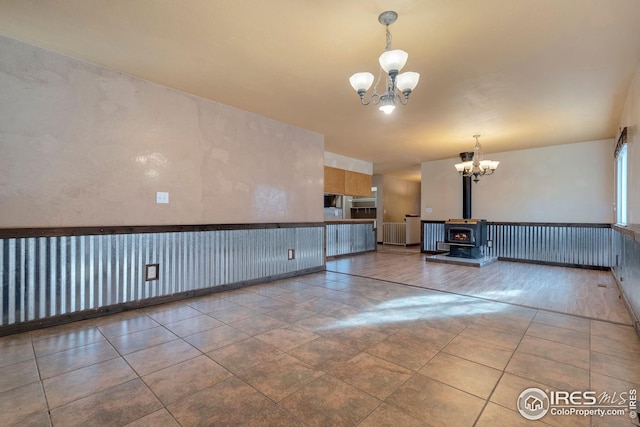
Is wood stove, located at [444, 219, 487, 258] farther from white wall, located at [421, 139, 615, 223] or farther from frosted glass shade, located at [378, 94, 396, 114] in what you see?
frosted glass shade, located at [378, 94, 396, 114]

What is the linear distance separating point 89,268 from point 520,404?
12.7 ft

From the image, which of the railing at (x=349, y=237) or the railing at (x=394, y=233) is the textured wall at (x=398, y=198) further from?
the railing at (x=349, y=237)

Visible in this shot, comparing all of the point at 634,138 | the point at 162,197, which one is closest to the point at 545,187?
the point at 634,138

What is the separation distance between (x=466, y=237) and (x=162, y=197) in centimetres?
622

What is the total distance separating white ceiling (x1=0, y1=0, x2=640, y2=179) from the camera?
2.32 m

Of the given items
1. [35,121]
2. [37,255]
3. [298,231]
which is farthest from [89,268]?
[298,231]

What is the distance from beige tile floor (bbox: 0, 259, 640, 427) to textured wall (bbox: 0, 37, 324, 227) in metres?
1.25

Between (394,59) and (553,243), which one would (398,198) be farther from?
(394,59)

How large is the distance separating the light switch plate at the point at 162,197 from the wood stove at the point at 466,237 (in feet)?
19.9

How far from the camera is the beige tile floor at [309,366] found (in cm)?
165

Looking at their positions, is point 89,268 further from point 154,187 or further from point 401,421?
point 401,421

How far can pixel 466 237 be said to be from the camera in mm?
6828

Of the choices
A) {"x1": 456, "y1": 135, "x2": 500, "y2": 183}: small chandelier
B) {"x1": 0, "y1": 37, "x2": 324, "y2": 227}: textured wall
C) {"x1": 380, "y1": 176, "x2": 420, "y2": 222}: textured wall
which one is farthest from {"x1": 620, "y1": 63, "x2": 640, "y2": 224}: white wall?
{"x1": 380, "y1": 176, "x2": 420, "y2": 222}: textured wall

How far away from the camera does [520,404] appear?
1736 mm
